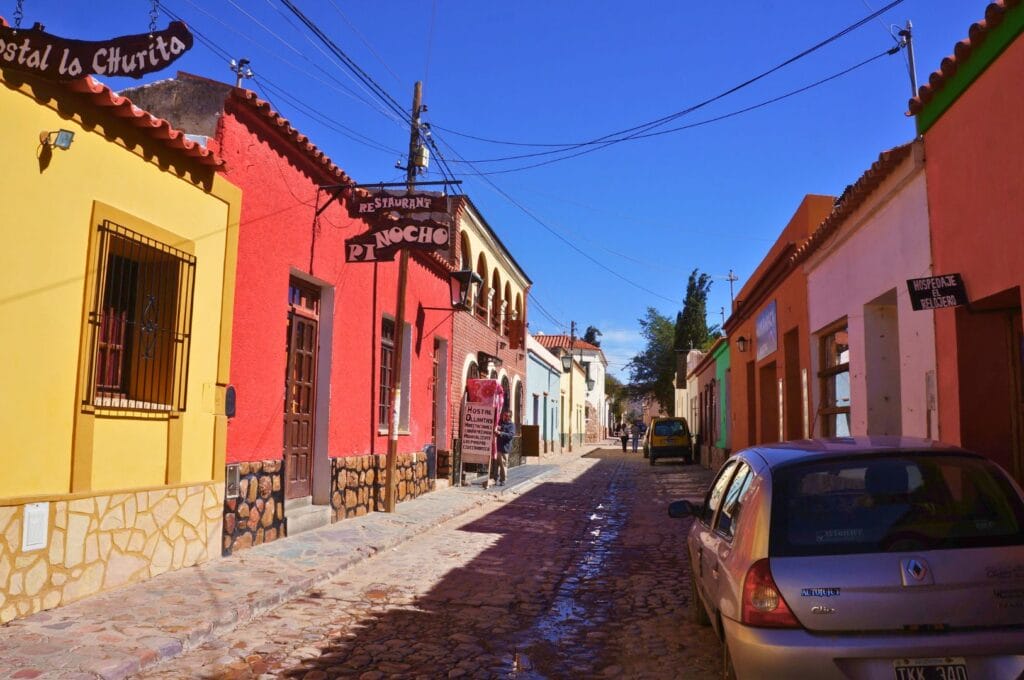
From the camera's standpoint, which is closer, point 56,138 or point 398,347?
point 56,138

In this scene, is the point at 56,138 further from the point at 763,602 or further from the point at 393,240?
the point at 763,602

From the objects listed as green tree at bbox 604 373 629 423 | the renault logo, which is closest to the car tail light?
the renault logo

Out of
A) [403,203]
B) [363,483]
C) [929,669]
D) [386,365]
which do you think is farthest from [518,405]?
[929,669]

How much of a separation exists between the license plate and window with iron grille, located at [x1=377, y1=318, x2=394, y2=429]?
35.6 feet

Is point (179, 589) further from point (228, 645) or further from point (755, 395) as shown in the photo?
point (755, 395)

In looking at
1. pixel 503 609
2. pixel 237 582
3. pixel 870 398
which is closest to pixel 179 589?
pixel 237 582

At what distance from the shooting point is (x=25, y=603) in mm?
5711

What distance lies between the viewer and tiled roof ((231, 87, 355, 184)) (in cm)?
866

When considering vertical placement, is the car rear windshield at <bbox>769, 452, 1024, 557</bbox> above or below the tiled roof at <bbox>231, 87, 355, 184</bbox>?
below

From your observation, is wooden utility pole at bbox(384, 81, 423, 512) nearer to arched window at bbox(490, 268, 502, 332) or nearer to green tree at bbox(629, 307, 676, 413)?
arched window at bbox(490, 268, 502, 332)

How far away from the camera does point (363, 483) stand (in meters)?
12.2

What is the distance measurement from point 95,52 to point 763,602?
17.0ft

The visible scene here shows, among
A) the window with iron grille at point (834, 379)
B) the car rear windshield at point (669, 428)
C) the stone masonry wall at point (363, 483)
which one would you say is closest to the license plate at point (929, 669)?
the window with iron grille at point (834, 379)

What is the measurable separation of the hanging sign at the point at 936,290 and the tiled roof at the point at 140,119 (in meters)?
6.50
